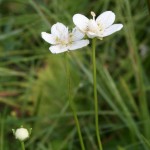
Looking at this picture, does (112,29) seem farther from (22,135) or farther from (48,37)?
(22,135)

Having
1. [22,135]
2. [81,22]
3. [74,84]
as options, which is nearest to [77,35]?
[81,22]

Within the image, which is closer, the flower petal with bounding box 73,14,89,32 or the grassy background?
the flower petal with bounding box 73,14,89,32

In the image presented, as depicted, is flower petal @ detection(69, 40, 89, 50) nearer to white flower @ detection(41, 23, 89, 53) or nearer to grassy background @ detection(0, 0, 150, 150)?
white flower @ detection(41, 23, 89, 53)

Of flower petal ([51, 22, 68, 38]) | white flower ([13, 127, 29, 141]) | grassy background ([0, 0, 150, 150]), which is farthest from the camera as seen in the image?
grassy background ([0, 0, 150, 150])

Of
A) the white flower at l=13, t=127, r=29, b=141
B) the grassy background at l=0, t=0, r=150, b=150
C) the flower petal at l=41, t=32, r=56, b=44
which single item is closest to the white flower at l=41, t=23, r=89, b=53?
the flower petal at l=41, t=32, r=56, b=44

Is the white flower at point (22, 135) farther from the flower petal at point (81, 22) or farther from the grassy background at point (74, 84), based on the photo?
the grassy background at point (74, 84)

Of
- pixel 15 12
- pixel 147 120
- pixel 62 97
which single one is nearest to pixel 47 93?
pixel 62 97

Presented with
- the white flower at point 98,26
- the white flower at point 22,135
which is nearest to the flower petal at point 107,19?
the white flower at point 98,26
